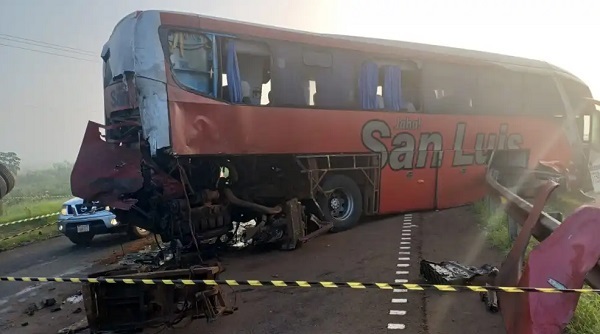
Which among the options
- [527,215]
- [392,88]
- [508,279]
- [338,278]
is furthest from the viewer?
[392,88]

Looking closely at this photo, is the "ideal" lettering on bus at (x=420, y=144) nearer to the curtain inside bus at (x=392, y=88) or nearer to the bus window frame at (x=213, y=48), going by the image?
the curtain inside bus at (x=392, y=88)

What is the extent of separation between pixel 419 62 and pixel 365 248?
482 cm

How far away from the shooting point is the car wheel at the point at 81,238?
984 centimetres

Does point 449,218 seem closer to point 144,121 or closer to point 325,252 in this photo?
point 325,252

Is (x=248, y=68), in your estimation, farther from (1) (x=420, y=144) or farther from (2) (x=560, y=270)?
(2) (x=560, y=270)

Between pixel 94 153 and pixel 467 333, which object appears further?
pixel 94 153

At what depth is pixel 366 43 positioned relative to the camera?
400 inches

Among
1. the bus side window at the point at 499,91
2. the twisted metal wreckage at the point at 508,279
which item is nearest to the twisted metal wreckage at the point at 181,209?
the twisted metal wreckage at the point at 508,279

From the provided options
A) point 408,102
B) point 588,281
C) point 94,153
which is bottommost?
point 588,281

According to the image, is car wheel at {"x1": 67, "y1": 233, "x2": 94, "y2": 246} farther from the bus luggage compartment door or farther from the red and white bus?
the bus luggage compartment door

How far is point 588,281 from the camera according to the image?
3486 millimetres

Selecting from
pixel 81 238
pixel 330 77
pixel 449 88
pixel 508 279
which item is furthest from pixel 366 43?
pixel 81 238

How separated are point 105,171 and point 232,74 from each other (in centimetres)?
257

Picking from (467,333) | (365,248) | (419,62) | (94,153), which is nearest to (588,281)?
(467,333)
